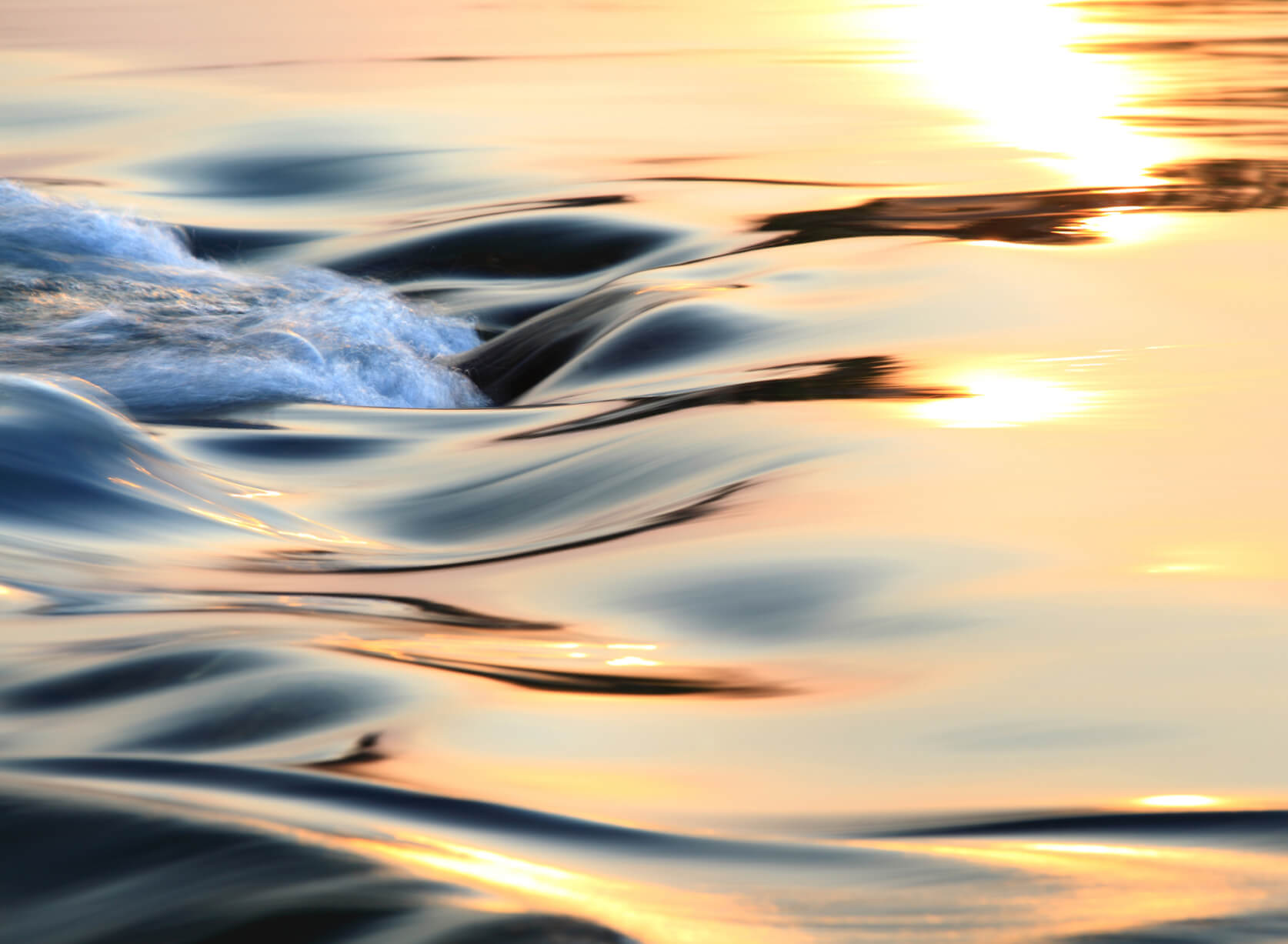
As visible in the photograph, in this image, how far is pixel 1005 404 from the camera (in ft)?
8.98

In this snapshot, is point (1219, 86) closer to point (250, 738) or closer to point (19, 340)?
point (19, 340)

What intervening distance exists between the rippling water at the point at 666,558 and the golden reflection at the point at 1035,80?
0.43 ft

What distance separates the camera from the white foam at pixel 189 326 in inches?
148

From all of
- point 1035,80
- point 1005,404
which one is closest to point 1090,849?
point 1005,404

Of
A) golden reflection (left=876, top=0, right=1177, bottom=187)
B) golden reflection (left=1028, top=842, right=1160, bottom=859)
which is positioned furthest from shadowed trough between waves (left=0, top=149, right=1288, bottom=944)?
golden reflection (left=876, top=0, right=1177, bottom=187)

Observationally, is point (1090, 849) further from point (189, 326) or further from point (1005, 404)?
point (189, 326)

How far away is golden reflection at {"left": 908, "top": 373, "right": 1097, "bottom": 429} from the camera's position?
2.63m

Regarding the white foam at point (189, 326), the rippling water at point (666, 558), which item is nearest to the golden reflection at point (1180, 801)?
the rippling water at point (666, 558)

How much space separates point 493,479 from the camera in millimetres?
2924

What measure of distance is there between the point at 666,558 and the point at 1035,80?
22.0 feet

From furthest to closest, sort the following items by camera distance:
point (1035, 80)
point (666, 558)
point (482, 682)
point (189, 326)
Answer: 1. point (1035, 80)
2. point (189, 326)
3. point (666, 558)
4. point (482, 682)

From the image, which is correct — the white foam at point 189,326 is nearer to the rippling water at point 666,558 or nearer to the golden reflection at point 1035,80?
the rippling water at point 666,558

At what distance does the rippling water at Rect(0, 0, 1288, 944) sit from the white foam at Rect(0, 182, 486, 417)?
0.02 meters

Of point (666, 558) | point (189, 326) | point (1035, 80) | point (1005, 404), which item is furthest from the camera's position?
point (1035, 80)
